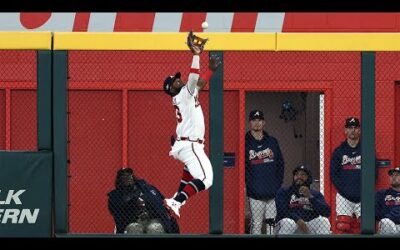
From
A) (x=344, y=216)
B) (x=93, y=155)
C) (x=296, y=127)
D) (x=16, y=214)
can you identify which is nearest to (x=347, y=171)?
(x=344, y=216)

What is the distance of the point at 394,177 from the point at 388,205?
42cm

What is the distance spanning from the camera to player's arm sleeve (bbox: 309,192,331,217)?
11.5 meters

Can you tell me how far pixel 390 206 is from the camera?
11.7 m

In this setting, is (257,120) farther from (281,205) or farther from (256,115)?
(281,205)

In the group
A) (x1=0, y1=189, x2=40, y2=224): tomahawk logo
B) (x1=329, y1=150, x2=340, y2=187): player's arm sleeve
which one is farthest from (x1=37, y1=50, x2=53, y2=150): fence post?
(x1=329, y1=150, x2=340, y2=187): player's arm sleeve

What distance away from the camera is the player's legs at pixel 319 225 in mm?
11398

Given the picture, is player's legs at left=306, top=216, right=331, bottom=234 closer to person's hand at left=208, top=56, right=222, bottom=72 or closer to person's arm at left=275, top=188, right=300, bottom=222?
person's arm at left=275, top=188, right=300, bottom=222

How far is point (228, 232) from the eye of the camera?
1188cm

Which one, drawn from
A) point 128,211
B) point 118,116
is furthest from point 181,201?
point 118,116

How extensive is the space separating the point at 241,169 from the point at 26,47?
230 centimetres

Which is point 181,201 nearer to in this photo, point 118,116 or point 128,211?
point 128,211

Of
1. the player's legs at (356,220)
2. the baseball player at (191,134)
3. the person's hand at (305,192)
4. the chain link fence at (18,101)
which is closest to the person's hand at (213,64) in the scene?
the baseball player at (191,134)

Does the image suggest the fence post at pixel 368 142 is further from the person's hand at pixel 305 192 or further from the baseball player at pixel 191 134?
the baseball player at pixel 191 134
